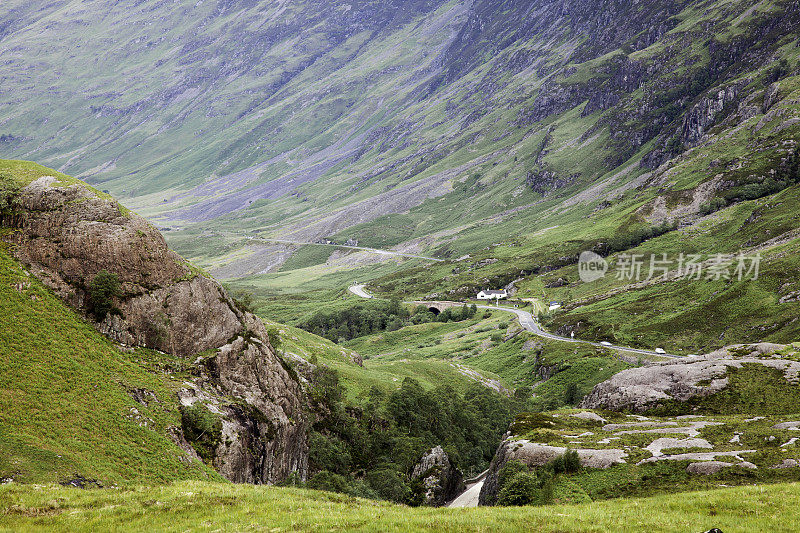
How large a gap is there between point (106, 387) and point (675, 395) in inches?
3021

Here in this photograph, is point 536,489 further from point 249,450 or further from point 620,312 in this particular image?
point 620,312

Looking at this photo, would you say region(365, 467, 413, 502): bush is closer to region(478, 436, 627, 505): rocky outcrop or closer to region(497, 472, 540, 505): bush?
region(478, 436, 627, 505): rocky outcrop

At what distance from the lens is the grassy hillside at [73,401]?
36688 millimetres

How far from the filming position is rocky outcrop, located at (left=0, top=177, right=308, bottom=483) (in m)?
54.4

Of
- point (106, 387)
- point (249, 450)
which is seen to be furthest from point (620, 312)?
point (106, 387)

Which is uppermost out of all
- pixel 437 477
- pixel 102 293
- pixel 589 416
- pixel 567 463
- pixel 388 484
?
pixel 102 293

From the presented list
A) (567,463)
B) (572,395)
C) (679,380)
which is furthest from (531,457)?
(572,395)

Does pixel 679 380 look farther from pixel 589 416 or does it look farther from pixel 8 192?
pixel 8 192

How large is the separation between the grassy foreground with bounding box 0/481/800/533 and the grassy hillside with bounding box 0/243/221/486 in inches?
295

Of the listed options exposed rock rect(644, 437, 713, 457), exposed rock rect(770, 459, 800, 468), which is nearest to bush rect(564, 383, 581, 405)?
exposed rock rect(644, 437, 713, 457)

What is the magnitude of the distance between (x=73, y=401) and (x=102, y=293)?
1508 centimetres

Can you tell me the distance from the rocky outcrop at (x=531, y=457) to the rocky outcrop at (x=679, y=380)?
21.9 metres

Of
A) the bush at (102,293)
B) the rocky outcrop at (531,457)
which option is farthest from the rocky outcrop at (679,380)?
the bush at (102,293)

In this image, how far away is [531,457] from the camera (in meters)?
59.4
